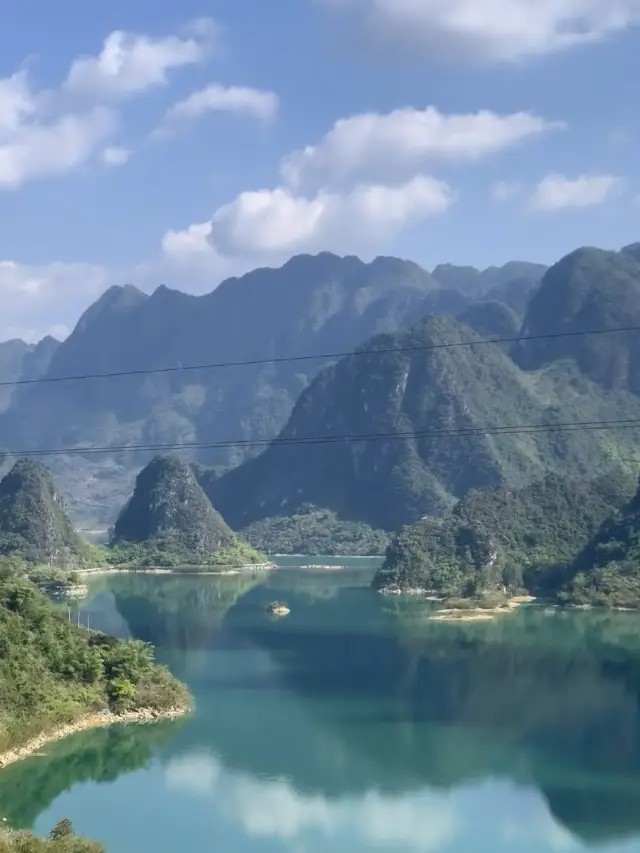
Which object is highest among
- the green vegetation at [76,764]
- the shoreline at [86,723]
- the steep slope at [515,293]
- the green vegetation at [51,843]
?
the steep slope at [515,293]

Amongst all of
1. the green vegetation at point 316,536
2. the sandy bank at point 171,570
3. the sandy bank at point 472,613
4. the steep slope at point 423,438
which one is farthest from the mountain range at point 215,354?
the sandy bank at point 472,613

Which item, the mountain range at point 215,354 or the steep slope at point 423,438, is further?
the mountain range at point 215,354

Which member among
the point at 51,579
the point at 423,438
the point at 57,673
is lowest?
the point at 51,579

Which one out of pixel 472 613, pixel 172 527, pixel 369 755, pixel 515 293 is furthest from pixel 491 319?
pixel 369 755

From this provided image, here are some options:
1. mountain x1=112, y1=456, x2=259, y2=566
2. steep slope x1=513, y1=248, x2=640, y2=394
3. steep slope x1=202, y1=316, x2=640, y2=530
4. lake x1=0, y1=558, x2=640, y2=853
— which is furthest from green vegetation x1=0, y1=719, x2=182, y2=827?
steep slope x1=513, y1=248, x2=640, y2=394

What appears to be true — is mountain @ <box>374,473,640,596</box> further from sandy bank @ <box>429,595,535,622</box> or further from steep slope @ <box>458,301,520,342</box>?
steep slope @ <box>458,301,520,342</box>

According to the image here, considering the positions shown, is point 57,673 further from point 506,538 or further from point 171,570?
point 171,570

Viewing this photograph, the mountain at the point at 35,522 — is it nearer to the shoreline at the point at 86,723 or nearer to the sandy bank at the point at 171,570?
the sandy bank at the point at 171,570
